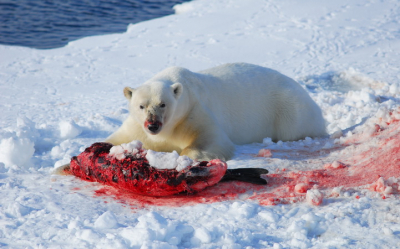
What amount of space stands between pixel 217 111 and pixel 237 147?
17.3 inches

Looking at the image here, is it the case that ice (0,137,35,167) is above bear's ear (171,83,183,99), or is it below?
below

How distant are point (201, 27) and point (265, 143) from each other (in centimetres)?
617

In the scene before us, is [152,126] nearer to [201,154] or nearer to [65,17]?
[201,154]

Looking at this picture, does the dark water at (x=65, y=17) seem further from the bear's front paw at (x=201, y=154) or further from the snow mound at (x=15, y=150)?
the bear's front paw at (x=201, y=154)

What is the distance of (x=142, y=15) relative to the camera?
46.2ft

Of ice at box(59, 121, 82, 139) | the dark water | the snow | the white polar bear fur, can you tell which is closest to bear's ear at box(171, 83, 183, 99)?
the white polar bear fur

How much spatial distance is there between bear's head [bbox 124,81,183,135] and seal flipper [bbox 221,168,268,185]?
34.3 inches

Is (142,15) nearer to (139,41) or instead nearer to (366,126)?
(139,41)

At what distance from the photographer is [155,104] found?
410 cm

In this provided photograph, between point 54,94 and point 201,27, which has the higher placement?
point 201,27

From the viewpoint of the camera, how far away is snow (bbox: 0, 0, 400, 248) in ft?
8.67

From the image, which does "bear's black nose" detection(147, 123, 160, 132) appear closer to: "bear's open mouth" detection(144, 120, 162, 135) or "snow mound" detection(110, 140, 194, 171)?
"bear's open mouth" detection(144, 120, 162, 135)

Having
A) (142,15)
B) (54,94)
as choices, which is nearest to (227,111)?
(54,94)

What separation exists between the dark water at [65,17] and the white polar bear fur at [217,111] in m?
7.39
